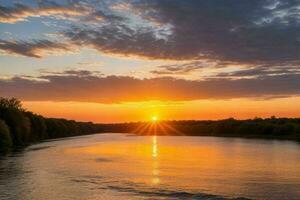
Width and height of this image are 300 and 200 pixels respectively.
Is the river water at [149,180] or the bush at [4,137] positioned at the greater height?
the bush at [4,137]

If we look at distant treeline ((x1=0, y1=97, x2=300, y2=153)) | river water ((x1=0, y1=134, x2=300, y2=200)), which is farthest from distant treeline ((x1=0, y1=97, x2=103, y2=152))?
river water ((x1=0, y1=134, x2=300, y2=200))

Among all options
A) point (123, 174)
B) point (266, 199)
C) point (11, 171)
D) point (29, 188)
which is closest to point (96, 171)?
point (123, 174)

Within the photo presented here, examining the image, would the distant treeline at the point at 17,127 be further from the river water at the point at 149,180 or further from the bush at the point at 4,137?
the river water at the point at 149,180

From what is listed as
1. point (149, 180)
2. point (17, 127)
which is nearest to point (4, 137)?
point (17, 127)

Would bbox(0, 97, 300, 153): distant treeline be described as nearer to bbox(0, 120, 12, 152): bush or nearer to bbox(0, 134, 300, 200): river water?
bbox(0, 120, 12, 152): bush

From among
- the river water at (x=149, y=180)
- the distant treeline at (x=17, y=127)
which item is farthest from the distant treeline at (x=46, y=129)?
the river water at (x=149, y=180)

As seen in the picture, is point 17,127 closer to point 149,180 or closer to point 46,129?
point 46,129

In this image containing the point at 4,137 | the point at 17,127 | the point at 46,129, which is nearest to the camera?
the point at 4,137

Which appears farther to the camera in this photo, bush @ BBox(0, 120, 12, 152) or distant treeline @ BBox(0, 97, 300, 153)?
distant treeline @ BBox(0, 97, 300, 153)

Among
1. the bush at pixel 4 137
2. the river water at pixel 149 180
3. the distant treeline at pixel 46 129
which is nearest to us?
the river water at pixel 149 180

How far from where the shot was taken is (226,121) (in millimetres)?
177625

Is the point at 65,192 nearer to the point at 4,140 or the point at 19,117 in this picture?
the point at 4,140

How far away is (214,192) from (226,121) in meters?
147

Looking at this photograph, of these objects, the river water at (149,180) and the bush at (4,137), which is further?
the bush at (4,137)
